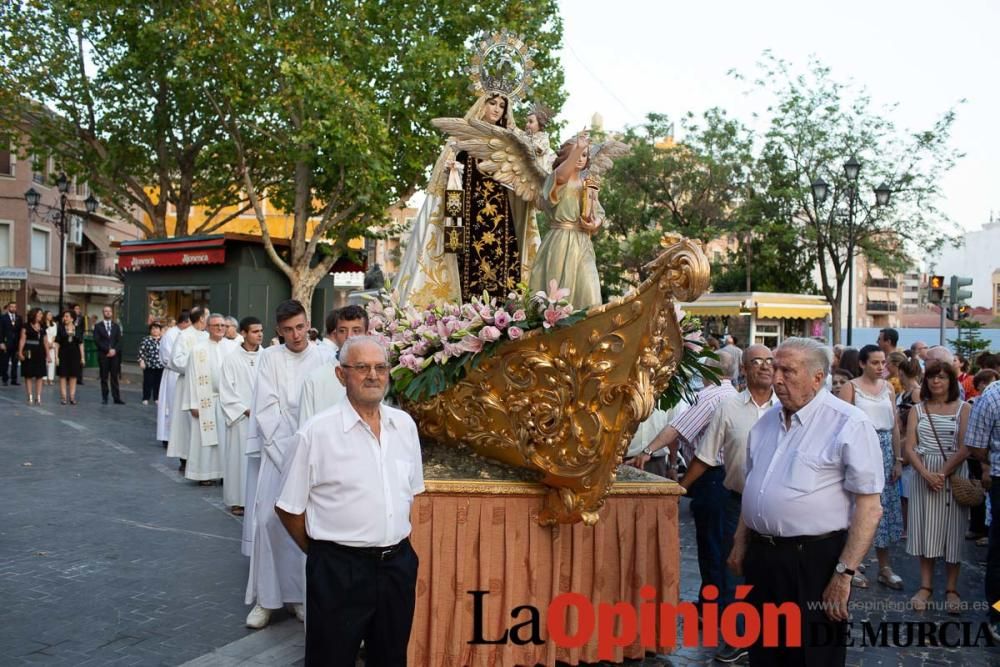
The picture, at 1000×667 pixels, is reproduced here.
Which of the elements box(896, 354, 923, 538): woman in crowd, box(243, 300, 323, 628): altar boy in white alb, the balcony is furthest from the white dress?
the balcony

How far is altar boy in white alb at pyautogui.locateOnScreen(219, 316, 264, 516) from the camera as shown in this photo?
7312mm

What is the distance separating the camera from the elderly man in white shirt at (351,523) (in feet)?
10.6

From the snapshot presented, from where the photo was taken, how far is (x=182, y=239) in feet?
76.0

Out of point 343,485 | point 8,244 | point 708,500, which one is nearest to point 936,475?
point 708,500

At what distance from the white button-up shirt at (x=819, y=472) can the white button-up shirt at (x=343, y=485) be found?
158 centimetres

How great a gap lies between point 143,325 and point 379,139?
33.8 feet

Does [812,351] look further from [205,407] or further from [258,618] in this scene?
[205,407]

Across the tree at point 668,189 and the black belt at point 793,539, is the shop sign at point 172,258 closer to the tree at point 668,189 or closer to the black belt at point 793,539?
the tree at point 668,189

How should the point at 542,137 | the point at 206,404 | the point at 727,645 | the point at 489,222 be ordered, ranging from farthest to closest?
the point at 206,404 → the point at 489,222 → the point at 542,137 → the point at 727,645

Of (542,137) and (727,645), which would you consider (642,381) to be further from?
(542,137)

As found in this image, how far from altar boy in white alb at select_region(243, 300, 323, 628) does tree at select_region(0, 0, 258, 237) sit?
633 inches

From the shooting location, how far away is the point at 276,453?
5.26 m

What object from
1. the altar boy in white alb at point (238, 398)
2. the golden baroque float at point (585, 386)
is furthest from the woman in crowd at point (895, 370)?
the altar boy in white alb at point (238, 398)

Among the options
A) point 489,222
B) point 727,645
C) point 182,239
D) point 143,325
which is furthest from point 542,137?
point 143,325
